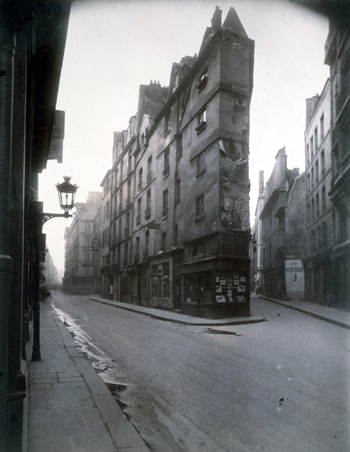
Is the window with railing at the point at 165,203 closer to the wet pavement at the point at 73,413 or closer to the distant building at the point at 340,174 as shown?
the distant building at the point at 340,174

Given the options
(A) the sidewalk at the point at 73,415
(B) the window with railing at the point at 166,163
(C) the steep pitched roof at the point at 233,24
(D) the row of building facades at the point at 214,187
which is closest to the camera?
(A) the sidewalk at the point at 73,415

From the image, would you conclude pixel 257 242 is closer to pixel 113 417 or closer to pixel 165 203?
pixel 165 203

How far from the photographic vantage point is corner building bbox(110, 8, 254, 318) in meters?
19.6

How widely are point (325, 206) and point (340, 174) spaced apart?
3930 millimetres

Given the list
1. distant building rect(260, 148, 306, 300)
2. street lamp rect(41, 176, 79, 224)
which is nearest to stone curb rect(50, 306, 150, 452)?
street lamp rect(41, 176, 79, 224)

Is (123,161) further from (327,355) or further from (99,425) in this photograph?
(99,425)

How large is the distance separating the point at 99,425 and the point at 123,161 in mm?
39408

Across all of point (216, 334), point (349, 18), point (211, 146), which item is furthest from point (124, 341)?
point (211, 146)

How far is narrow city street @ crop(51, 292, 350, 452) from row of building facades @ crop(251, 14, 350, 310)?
4433mm

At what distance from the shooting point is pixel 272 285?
148ft

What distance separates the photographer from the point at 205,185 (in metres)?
21.2

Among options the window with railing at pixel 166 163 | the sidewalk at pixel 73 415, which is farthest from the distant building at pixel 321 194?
the sidewalk at pixel 73 415

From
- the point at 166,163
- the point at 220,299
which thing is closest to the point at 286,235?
the point at 166,163

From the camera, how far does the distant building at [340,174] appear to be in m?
18.0
